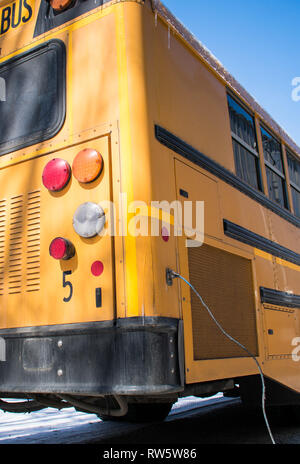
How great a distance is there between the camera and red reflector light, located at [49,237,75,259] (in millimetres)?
2252

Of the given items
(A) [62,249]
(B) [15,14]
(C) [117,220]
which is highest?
(B) [15,14]

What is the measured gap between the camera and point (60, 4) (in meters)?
2.63

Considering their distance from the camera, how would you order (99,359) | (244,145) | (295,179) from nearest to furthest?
(99,359), (244,145), (295,179)

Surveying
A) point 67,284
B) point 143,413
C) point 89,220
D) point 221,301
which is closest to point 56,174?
point 89,220

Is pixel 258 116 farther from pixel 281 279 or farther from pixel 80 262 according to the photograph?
pixel 80 262

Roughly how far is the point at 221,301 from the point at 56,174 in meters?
1.11

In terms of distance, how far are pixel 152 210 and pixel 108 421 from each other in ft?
9.04

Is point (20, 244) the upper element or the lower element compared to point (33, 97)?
lower

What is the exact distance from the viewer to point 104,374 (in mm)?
2045

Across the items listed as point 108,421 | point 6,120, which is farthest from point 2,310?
point 108,421

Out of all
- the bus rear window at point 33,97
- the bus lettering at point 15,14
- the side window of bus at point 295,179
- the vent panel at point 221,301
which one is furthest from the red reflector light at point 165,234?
the side window of bus at point 295,179

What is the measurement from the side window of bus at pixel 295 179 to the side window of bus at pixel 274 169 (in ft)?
0.90

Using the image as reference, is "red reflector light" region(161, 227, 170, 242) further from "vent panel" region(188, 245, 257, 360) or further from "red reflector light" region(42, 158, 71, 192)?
"red reflector light" region(42, 158, 71, 192)

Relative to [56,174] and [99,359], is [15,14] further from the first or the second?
[99,359]
